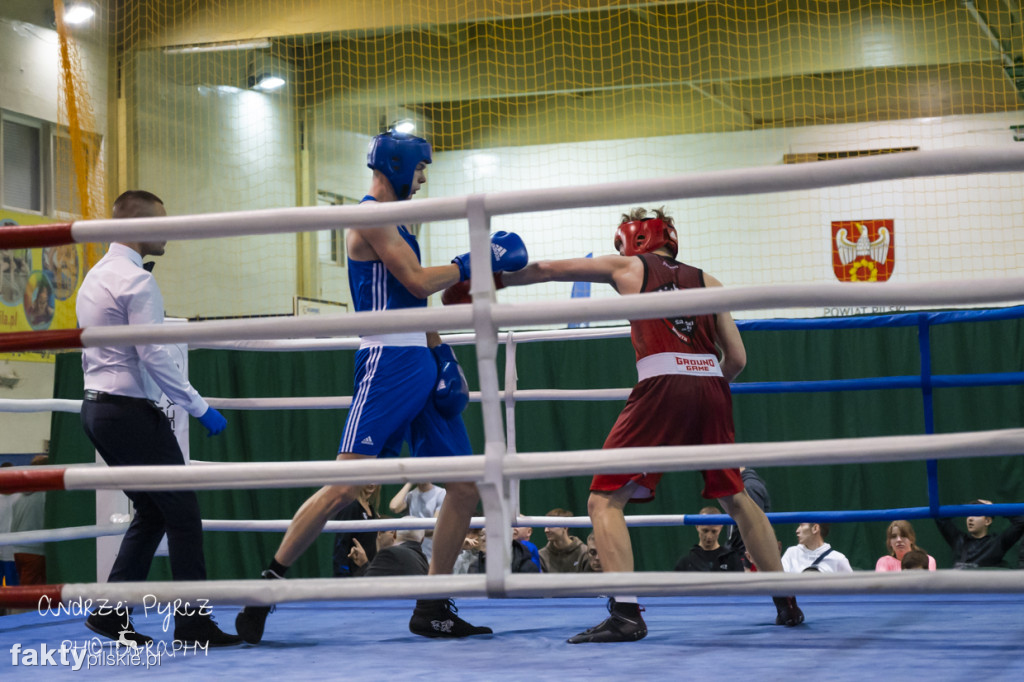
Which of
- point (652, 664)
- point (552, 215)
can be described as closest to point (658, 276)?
point (652, 664)

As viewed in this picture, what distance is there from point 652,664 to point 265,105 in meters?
9.02

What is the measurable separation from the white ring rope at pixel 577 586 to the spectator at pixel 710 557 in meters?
3.67

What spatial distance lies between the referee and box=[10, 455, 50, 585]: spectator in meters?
5.17

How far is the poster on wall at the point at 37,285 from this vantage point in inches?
340

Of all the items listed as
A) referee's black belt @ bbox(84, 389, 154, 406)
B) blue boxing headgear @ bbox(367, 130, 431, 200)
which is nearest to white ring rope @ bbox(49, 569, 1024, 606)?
referee's black belt @ bbox(84, 389, 154, 406)

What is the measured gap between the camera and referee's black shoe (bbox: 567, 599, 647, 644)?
2521 millimetres

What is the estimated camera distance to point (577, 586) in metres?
1.57

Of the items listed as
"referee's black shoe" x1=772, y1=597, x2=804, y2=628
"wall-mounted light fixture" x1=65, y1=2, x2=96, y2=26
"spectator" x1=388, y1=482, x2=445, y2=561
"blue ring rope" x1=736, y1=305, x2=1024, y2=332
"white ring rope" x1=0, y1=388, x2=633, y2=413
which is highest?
"wall-mounted light fixture" x1=65, y1=2, x2=96, y2=26

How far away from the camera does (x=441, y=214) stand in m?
1.64

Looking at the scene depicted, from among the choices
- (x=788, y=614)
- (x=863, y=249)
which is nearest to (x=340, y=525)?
(x=788, y=614)

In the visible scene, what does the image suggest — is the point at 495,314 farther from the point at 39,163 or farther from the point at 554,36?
the point at 39,163

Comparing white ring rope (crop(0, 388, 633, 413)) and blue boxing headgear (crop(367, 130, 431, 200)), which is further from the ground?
blue boxing headgear (crop(367, 130, 431, 200))

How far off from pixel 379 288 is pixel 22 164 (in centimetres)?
809

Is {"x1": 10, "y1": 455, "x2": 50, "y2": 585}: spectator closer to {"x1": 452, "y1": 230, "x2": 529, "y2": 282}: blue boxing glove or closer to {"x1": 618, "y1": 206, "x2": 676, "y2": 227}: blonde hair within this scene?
{"x1": 618, "y1": 206, "x2": 676, "y2": 227}: blonde hair
